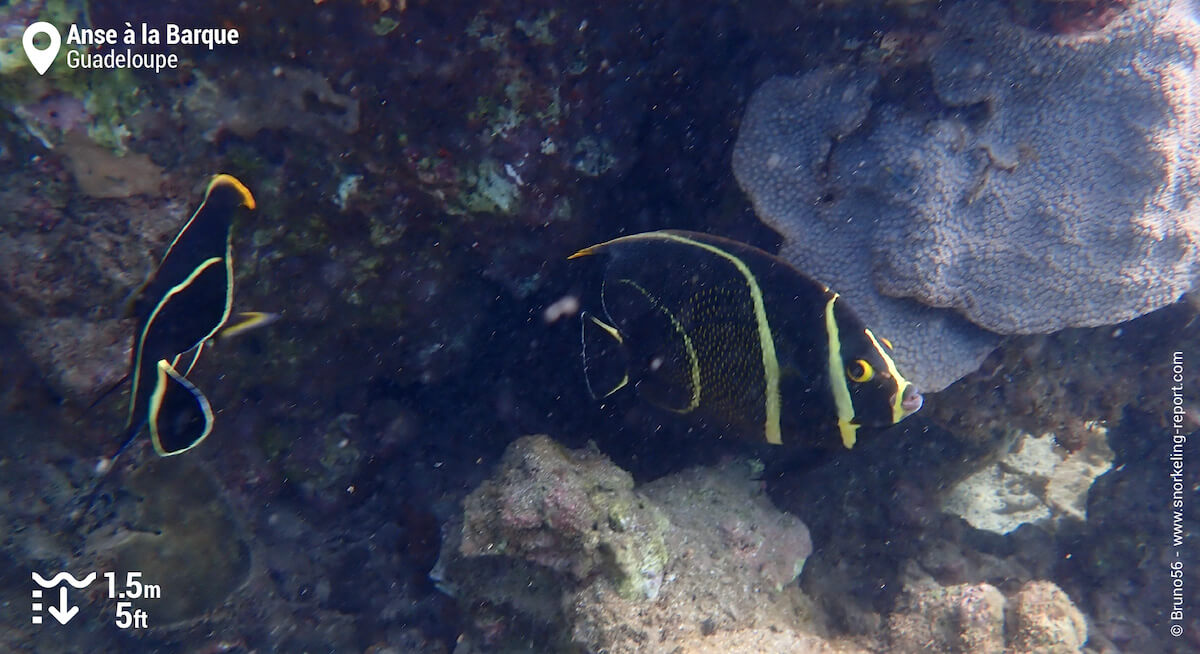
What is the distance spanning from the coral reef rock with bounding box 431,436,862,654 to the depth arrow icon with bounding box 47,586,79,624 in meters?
2.16

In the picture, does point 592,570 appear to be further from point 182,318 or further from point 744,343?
point 182,318

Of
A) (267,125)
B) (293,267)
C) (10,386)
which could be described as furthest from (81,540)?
(267,125)

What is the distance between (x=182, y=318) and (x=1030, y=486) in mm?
6834

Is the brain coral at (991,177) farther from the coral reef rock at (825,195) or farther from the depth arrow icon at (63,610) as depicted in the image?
the depth arrow icon at (63,610)

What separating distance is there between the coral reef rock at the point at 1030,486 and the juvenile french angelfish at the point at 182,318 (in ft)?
17.1

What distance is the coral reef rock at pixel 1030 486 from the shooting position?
17.3 ft

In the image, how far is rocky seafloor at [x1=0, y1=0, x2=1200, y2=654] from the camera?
2539 mm

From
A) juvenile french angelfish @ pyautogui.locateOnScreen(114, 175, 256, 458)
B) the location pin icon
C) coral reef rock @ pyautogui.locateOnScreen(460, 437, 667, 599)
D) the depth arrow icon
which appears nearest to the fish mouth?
coral reef rock @ pyautogui.locateOnScreen(460, 437, 667, 599)

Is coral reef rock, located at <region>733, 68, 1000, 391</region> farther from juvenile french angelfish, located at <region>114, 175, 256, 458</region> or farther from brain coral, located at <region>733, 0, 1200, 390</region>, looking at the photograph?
juvenile french angelfish, located at <region>114, 175, 256, 458</region>

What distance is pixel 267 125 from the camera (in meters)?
2.59

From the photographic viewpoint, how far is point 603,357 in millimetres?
2674

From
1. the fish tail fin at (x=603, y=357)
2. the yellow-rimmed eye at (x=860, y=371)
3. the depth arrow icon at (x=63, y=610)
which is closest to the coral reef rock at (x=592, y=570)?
the fish tail fin at (x=603, y=357)

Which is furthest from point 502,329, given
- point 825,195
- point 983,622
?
point 983,622

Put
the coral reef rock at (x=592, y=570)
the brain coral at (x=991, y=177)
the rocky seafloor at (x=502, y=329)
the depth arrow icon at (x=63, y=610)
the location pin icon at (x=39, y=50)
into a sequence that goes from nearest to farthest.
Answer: the location pin icon at (x=39, y=50) → the rocky seafloor at (x=502, y=329) → the coral reef rock at (x=592, y=570) → the brain coral at (x=991, y=177) → the depth arrow icon at (x=63, y=610)
